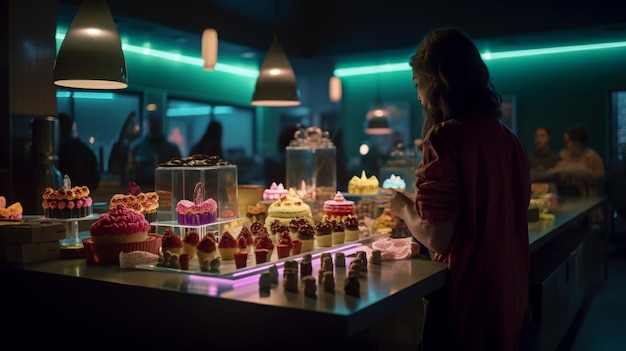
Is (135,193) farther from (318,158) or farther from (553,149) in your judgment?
(553,149)

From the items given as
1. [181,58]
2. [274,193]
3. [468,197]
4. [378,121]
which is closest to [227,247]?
[468,197]

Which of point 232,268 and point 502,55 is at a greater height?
point 502,55

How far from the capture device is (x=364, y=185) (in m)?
4.97

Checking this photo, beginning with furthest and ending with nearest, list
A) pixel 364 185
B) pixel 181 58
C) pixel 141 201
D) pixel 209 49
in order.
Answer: pixel 181 58, pixel 364 185, pixel 209 49, pixel 141 201

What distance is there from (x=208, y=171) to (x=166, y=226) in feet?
1.19

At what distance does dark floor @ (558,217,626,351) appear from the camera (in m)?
5.20

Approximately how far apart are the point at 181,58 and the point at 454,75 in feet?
23.5

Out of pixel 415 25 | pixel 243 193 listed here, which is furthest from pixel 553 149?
pixel 243 193

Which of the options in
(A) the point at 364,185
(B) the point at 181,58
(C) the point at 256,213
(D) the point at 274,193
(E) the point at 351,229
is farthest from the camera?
(B) the point at 181,58

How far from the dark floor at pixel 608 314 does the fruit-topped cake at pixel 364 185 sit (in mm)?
2093

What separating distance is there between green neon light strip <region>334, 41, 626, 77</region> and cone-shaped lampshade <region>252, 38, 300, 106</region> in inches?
215

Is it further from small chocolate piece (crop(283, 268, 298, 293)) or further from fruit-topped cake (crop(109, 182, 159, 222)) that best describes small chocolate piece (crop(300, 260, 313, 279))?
fruit-topped cake (crop(109, 182, 159, 222))

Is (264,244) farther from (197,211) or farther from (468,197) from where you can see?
(468,197)

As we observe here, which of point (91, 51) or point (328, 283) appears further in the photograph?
point (91, 51)
